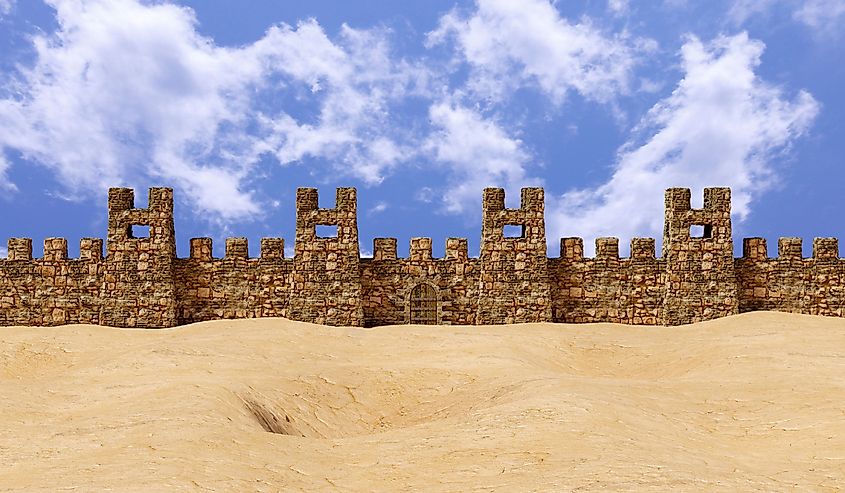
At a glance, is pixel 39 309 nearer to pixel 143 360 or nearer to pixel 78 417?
pixel 143 360

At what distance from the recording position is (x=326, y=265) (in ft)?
70.3

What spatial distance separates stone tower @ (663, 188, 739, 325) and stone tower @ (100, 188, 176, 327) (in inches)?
636

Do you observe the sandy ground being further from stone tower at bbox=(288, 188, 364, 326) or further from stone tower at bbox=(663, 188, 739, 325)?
stone tower at bbox=(663, 188, 739, 325)

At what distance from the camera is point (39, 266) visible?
21.7 metres

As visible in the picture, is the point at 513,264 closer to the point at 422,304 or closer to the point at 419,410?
the point at 422,304

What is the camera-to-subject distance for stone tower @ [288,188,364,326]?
69.5 feet

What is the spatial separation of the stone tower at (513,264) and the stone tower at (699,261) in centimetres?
418

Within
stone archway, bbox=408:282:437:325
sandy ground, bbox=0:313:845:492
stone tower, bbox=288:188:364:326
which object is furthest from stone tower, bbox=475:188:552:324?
stone tower, bbox=288:188:364:326

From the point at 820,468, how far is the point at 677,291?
49.9ft

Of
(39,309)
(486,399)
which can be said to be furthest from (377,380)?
(39,309)

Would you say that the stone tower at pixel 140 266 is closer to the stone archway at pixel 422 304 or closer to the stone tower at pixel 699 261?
the stone archway at pixel 422 304

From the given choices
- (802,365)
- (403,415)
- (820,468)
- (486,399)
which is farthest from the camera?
(802,365)

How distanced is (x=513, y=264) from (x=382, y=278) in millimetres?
4267

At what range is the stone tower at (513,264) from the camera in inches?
837
